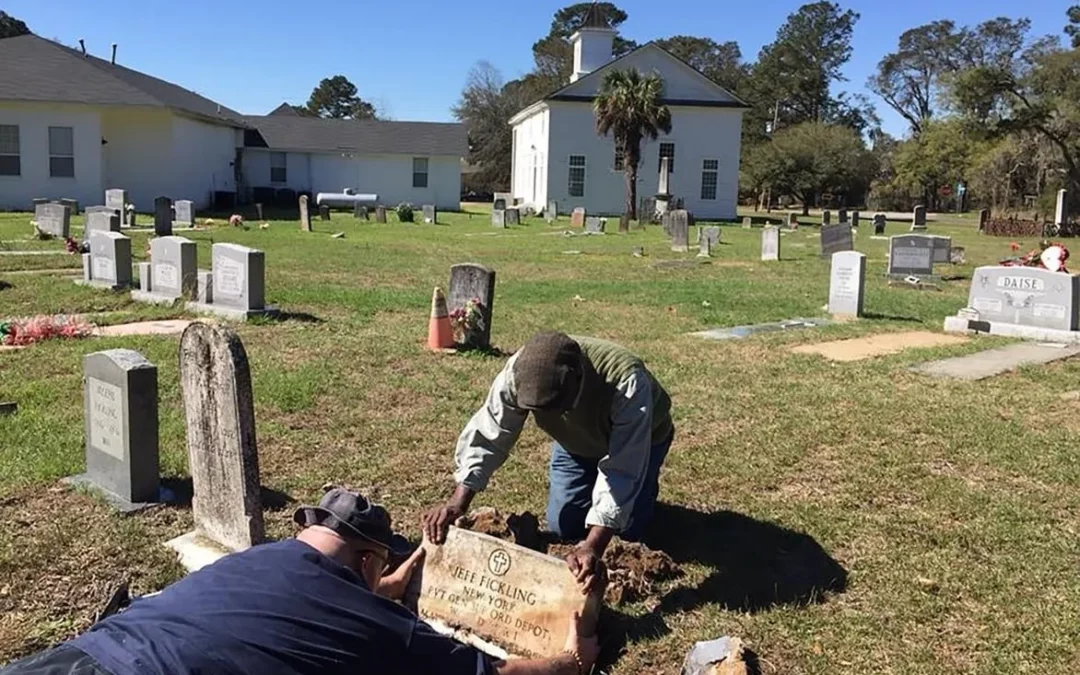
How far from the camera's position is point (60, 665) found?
A: 2.13m

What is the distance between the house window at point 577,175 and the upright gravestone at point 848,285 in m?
33.7

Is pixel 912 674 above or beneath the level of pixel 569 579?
beneath

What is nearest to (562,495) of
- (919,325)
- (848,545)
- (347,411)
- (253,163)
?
(848,545)

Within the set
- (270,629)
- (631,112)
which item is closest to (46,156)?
(631,112)

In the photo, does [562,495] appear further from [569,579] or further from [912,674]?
[912,674]

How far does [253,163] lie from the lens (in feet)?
152

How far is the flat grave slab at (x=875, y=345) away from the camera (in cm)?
1015

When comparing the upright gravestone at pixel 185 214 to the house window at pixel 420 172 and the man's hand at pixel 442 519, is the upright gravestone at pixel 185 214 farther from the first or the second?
the man's hand at pixel 442 519

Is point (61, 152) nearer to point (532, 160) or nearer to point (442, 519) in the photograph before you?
point (532, 160)

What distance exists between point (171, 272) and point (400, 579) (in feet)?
30.2

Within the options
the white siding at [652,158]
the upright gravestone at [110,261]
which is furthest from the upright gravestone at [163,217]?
the white siding at [652,158]

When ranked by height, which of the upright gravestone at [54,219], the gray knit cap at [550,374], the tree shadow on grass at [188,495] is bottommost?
the tree shadow on grass at [188,495]

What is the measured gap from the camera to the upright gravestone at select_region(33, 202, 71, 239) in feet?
69.4

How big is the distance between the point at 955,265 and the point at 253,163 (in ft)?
111
